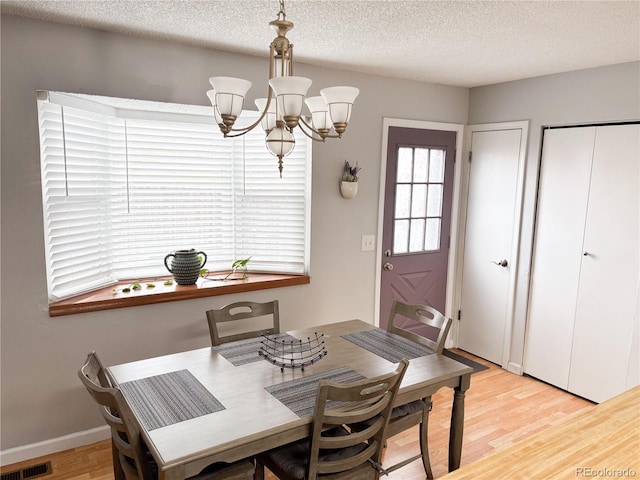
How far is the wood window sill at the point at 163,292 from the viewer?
268 cm

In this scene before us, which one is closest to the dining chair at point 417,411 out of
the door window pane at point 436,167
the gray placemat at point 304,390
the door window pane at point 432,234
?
the gray placemat at point 304,390

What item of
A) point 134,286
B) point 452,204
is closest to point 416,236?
point 452,204

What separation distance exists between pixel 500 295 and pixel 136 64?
329cm

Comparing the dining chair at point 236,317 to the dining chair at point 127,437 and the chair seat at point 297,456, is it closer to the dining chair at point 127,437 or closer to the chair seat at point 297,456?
the dining chair at point 127,437

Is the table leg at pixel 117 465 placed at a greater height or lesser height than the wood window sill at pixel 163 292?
lesser

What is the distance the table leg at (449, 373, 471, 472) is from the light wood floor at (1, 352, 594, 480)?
308 millimetres

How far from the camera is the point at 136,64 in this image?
272cm

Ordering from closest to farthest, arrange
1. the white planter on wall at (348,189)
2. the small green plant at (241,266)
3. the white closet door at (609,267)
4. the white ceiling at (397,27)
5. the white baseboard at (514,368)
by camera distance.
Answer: the white ceiling at (397,27) < the white closet door at (609,267) < the small green plant at (241,266) < the white planter on wall at (348,189) < the white baseboard at (514,368)

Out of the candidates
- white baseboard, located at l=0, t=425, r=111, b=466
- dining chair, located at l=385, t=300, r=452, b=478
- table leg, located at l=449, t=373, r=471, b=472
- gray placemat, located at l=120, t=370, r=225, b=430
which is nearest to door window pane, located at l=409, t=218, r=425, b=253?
dining chair, located at l=385, t=300, r=452, b=478

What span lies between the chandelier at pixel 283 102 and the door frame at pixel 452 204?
184 cm

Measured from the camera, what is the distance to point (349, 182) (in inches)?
139

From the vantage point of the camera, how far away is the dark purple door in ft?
12.8

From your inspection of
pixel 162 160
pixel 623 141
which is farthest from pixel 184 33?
pixel 623 141

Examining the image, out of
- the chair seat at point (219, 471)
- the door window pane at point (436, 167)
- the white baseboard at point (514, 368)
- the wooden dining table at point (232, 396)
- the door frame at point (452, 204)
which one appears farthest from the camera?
the door window pane at point (436, 167)
